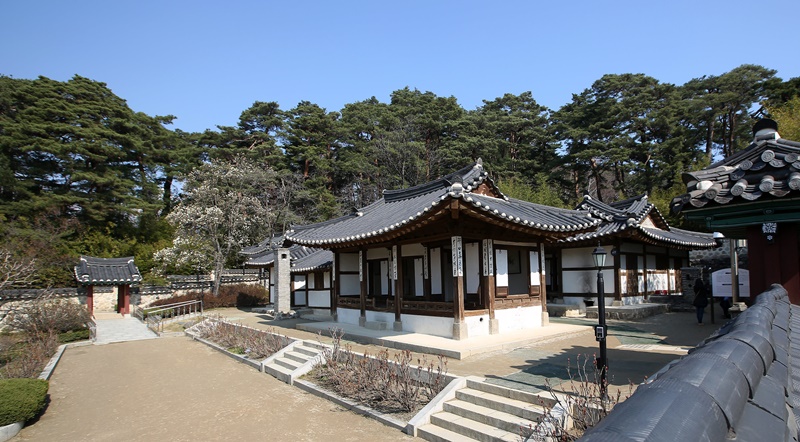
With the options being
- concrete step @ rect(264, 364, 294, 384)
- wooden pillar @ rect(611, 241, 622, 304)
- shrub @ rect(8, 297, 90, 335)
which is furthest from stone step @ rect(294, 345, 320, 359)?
wooden pillar @ rect(611, 241, 622, 304)

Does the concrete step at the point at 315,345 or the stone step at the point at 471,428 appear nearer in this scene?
the stone step at the point at 471,428

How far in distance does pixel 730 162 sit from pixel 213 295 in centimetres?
A: 2910

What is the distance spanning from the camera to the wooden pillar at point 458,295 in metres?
11.9

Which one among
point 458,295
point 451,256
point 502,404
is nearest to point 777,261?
point 502,404

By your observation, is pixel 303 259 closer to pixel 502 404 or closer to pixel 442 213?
pixel 442 213

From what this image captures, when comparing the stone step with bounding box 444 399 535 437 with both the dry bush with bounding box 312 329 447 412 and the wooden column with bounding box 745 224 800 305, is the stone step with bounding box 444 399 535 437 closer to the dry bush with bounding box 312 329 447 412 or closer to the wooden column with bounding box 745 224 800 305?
the dry bush with bounding box 312 329 447 412

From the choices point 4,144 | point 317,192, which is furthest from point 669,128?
point 4,144

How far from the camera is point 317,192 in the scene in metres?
35.2

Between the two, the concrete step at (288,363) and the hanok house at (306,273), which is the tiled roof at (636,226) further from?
the hanok house at (306,273)

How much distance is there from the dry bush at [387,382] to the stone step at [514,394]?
2.30ft

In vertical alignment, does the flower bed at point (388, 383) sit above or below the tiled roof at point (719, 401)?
below

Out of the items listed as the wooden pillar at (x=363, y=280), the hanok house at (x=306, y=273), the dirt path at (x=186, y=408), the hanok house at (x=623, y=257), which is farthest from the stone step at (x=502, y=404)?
the hanok house at (x=306, y=273)

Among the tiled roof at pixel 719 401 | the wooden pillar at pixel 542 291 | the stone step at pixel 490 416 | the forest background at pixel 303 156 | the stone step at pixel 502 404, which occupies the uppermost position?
the forest background at pixel 303 156

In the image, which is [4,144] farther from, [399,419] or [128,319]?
[399,419]
